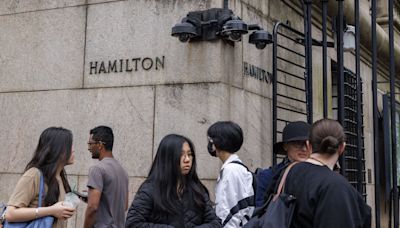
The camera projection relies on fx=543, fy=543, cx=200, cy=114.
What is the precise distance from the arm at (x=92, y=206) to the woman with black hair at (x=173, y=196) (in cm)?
115

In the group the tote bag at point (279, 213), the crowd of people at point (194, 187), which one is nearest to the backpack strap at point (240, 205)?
the crowd of people at point (194, 187)

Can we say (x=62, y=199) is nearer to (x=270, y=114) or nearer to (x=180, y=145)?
(x=180, y=145)

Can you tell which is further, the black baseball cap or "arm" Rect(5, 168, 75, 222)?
the black baseball cap

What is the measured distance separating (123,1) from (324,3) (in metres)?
2.42

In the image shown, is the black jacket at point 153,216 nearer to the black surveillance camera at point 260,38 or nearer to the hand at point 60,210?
the hand at point 60,210

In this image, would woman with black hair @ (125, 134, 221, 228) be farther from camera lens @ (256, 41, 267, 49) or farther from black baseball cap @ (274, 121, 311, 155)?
camera lens @ (256, 41, 267, 49)

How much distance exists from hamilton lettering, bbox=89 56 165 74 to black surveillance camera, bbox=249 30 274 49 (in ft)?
3.48

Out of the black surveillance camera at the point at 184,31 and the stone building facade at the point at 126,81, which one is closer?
the black surveillance camera at the point at 184,31

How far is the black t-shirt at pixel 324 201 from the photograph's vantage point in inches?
112

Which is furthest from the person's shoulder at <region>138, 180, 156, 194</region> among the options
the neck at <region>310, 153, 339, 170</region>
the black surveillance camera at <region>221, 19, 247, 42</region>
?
the black surveillance camera at <region>221, 19, 247, 42</region>

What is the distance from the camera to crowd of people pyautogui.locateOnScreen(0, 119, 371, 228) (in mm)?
2961

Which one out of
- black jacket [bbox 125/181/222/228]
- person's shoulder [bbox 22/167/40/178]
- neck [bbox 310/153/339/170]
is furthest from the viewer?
person's shoulder [bbox 22/167/40/178]

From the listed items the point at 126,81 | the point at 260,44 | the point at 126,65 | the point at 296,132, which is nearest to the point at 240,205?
the point at 296,132

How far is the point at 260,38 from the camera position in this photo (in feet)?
20.1
